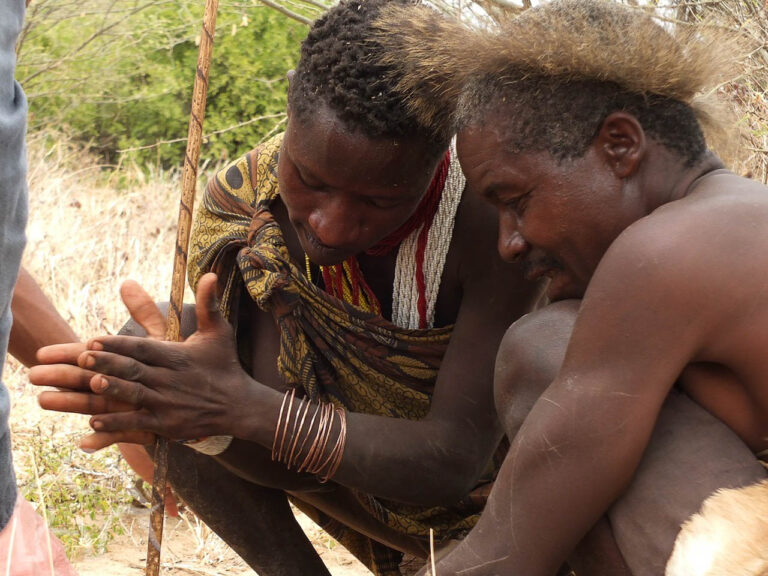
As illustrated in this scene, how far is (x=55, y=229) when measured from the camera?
6.36 m

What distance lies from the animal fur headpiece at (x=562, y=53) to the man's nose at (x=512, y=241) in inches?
11.7

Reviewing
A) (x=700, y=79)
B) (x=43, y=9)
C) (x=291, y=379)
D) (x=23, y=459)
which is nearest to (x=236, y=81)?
(x=43, y=9)

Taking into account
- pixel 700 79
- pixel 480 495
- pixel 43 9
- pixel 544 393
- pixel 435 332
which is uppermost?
pixel 700 79

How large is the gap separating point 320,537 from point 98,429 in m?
1.76

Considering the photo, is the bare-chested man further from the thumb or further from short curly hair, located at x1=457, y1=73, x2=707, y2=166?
short curly hair, located at x1=457, y1=73, x2=707, y2=166

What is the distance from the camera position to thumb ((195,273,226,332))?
2.15 metres

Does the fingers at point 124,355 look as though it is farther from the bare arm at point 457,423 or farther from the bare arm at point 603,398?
the bare arm at point 603,398

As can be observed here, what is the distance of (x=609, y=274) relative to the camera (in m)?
1.85

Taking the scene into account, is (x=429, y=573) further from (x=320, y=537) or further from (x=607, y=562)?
(x=320, y=537)

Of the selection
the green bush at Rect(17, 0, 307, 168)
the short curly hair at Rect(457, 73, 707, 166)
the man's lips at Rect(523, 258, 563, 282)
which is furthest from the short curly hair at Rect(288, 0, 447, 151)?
the green bush at Rect(17, 0, 307, 168)

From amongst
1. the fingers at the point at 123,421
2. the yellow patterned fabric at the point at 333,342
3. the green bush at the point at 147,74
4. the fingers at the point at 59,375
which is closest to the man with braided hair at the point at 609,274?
the yellow patterned fabric at the point at 333,342

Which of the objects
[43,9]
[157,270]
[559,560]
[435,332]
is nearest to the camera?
[559,560]

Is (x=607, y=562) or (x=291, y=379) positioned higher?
(x=607, y=562)

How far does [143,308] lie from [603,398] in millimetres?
1053
